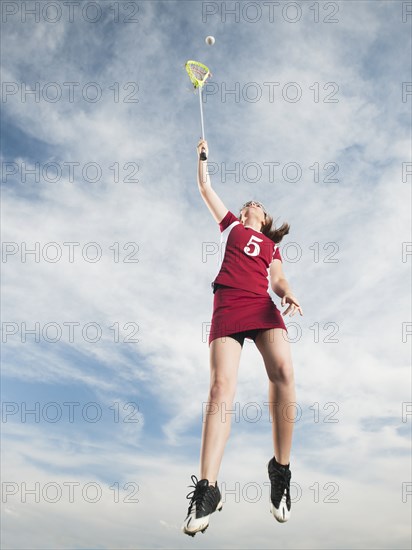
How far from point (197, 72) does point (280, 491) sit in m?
5.46

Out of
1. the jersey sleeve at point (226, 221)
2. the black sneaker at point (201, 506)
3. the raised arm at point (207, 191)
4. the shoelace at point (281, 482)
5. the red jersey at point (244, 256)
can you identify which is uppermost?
the raised arm at point (207, 191)

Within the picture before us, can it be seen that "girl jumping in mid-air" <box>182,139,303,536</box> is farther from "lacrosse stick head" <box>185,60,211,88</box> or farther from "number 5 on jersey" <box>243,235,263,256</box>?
"lacrosse stick head" <box>185,60,211,88</box>

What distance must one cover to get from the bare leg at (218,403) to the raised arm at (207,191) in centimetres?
164

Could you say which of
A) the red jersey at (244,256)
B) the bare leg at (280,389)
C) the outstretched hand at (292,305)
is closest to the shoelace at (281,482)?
the bare leg at (280,389)

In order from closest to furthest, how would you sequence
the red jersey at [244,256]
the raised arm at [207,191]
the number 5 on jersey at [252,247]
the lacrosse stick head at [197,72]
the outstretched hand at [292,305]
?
1. the outstretched hand at [292,305]
2. the red jersey at [244,256]
3. the number 5 on jersey at [252,247]
4. the raised arm at [207,191]
5. the lacrosse stick head at [197,72]

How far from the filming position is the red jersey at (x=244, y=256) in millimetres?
6023

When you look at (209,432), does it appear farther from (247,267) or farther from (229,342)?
(247,267)

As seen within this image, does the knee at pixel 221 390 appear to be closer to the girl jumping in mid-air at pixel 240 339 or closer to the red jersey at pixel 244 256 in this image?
the girl jumping in mid-air at pixel 240 339

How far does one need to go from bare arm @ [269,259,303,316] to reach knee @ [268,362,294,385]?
56 cm

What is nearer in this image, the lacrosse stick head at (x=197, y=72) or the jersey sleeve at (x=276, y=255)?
the jersey sleeve at (x=276, y=255)

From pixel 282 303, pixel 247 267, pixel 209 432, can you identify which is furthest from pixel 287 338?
pixel 209 432

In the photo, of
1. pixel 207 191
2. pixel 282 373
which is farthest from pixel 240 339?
pixel 207 191

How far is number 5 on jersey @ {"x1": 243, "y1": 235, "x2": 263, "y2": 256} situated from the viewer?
20.4ft

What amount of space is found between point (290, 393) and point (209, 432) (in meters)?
0.98
